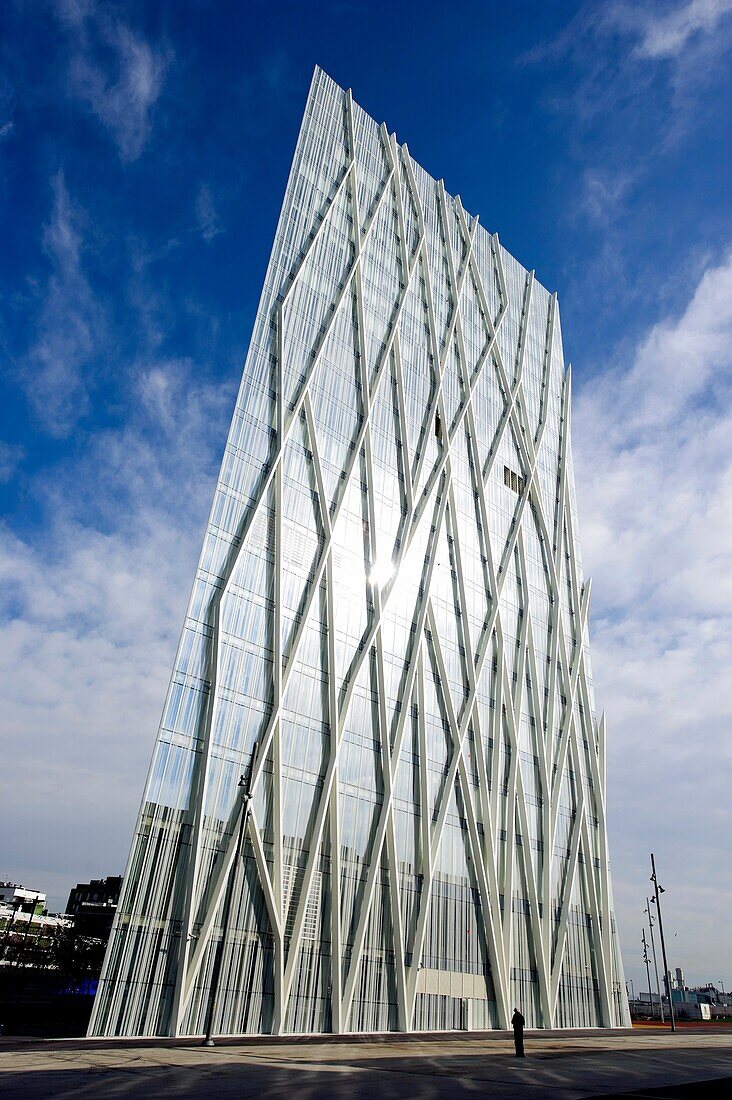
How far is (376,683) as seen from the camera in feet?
110

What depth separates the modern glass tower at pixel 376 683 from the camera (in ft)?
83.1

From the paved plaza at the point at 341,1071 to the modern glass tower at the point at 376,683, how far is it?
386 cm

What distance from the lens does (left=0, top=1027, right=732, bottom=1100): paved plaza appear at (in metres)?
10.9

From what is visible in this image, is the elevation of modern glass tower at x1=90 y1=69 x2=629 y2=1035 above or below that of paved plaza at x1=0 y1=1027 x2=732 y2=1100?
above

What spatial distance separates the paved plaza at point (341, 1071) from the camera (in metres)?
10.9

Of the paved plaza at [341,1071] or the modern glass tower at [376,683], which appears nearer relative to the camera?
the paved plaza at [341,1071]

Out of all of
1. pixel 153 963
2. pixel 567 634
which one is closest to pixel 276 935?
pixel 153 963

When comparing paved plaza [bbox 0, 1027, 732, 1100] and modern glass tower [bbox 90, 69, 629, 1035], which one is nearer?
paved plaza [bbox 0, 1027, 732, 1100]

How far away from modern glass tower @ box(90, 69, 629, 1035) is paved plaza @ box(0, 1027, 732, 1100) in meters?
3.86

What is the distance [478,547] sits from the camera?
44031mm

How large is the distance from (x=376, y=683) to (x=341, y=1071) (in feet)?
64.9

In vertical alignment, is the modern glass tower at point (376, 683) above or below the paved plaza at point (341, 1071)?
above

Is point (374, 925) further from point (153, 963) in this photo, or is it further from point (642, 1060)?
point (642, 1060)

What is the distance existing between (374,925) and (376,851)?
9.20 ft
